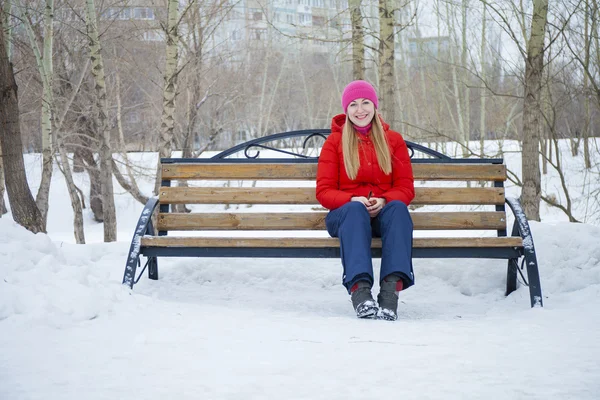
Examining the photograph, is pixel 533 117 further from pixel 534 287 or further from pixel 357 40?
pixel 357 40

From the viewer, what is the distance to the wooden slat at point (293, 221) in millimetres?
4414

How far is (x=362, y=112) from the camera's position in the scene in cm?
420

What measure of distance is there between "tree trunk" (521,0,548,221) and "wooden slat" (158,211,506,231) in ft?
6.72

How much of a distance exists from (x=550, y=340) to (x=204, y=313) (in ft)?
5.99

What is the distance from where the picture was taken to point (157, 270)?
481cm

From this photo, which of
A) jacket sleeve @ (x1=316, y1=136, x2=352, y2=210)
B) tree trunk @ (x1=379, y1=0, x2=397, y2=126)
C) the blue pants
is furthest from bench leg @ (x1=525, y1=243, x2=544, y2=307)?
tree trunk @ (x1=379, y1=0, x2=397, y2=126)

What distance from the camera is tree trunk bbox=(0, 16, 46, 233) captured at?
20.0 feet

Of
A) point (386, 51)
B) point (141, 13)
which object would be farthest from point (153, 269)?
point (141, 13)

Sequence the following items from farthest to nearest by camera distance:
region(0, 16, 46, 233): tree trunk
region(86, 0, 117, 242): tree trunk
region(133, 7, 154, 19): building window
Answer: region(133, 7, 154, 19): building window < region(86, 0, 117, 242): tree trunk < region(0, 16, 46, 233): tree trunk

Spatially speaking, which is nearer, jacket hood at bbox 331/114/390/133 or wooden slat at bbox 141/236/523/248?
wooden slat at bbox 141/236/523/248

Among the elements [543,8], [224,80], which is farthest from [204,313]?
[224,80]

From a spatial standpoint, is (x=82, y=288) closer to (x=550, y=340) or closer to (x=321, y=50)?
(x=550, y=340)

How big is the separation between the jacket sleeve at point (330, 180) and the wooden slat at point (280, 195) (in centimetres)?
37

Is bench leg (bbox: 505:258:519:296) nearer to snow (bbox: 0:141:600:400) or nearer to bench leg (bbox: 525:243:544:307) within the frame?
snow (bbox: 0:141:600:400)
